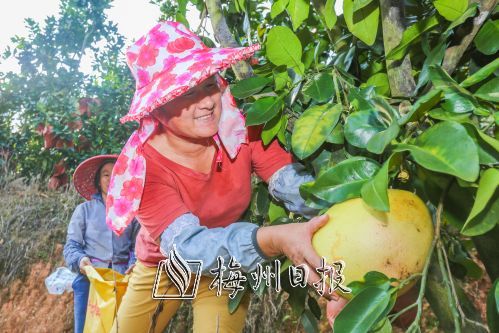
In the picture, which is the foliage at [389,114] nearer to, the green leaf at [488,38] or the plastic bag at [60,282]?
the green leaf at [488,38]

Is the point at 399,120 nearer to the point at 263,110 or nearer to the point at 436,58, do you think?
the point at 436,58

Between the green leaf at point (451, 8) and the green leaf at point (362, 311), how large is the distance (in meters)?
0.32

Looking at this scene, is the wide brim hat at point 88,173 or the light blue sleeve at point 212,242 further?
the wide brim hat at point 88,173

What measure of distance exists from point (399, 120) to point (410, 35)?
0.19 m

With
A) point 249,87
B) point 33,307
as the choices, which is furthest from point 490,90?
point 33,307

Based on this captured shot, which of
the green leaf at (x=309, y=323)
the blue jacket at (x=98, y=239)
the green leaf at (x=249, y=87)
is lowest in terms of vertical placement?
the blue jacket at (x=98, y=239)

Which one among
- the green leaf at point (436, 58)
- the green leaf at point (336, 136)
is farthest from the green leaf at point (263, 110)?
the green leaf at point (436, 58)

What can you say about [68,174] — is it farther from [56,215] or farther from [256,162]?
[256,162]

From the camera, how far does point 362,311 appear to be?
460 mm

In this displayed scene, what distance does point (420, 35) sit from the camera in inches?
24.3

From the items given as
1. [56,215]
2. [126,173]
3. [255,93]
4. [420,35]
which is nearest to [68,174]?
[56,215]

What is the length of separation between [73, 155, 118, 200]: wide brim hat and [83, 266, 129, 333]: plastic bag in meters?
0.54

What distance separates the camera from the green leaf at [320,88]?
641 millimetres

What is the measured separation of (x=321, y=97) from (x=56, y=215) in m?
3.17
